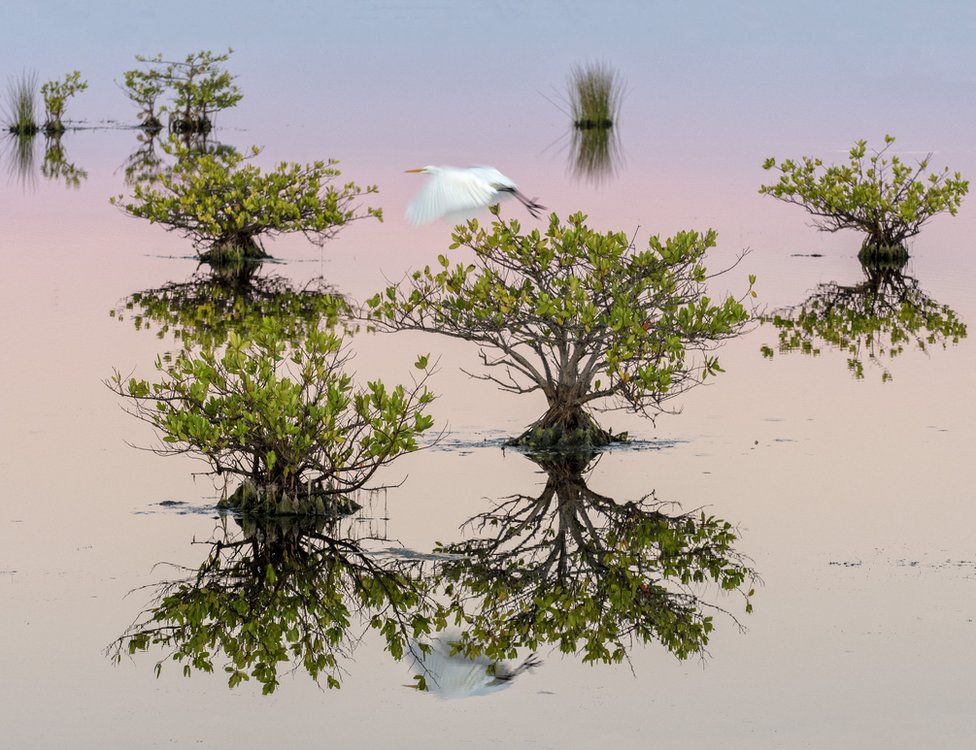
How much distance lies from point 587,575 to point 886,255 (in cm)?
1750

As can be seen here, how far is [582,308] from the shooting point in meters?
13.0

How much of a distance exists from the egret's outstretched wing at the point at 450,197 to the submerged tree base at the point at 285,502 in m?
2.49

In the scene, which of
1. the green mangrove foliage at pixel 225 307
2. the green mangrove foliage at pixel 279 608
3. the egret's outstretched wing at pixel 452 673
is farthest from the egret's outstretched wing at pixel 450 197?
the green mangrove foliage at pixel 225 307

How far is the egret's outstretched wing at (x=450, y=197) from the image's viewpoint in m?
13.0

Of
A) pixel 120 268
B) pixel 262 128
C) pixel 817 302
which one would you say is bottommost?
pixel 817 302

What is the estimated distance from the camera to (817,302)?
2277 centimetres

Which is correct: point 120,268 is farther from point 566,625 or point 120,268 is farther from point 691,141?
point 691,141

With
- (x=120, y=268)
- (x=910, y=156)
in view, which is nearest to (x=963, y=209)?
(x=910, y=156)

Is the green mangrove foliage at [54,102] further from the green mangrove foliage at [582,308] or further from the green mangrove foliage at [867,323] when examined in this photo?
the green mangrove foliage at [582,308]

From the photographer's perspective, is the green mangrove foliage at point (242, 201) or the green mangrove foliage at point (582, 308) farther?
the green mangrove foliage at point (242, 201)

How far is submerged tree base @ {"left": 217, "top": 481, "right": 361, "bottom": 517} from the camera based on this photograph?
11414 mm

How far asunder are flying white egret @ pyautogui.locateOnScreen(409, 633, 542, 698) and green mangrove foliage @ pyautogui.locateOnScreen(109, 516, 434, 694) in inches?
6.7

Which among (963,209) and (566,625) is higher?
(963,209)

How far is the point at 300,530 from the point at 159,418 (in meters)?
1.17
